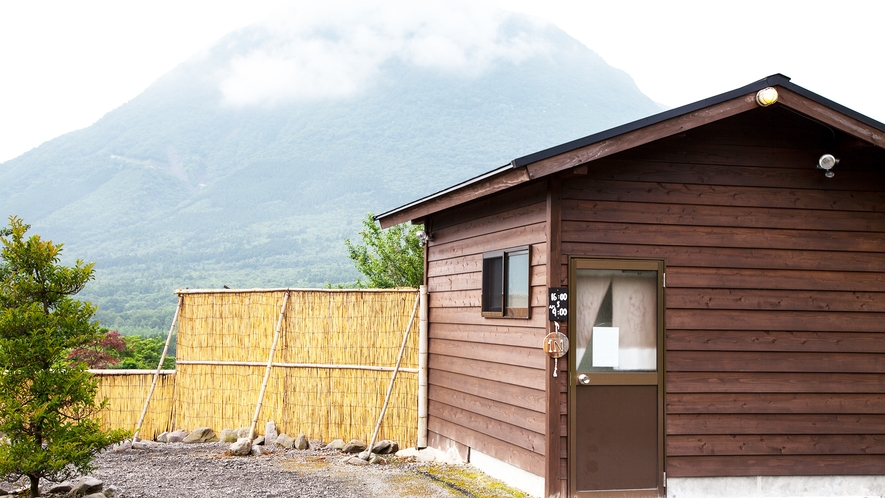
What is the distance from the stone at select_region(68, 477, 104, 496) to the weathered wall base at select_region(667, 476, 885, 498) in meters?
5.05

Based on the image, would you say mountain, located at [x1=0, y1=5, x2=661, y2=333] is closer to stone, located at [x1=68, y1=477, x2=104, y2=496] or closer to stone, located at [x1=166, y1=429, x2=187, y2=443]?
stone, located at [x1=166, y1=429, x2=187, y2=443]

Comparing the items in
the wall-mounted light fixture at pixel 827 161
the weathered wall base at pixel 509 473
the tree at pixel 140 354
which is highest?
the wall-mounted light fixture at pixel 827 161

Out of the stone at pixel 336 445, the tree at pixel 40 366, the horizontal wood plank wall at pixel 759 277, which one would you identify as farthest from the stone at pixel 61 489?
the horizontal wood plank wall at pixel 759 277

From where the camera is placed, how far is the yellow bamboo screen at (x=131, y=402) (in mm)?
11352

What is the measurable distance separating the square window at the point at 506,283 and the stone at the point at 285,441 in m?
3.69

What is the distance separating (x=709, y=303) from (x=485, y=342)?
7.55 ft

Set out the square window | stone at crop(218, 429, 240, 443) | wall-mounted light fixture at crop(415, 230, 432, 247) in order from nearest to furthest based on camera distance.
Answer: the square window, wall-mounted light fixture at crop(415, 230, 432, 247), stone at crop(218, 429, 240, 443)

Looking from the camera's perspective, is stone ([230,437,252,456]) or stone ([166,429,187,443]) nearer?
stone ([230,437,252,456])

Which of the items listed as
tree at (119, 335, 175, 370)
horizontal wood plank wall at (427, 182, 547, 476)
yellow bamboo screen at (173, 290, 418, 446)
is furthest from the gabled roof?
tree at (119, 335, 175, 370)

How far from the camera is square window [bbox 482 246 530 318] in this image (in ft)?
24.7

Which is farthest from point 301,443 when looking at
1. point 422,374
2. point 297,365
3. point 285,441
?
point 422,374

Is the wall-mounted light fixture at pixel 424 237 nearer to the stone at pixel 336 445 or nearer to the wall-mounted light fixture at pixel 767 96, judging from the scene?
the stone at pixel 336 445

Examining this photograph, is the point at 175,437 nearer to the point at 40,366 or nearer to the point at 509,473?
the point at 40,366

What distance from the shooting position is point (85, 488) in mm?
7426
